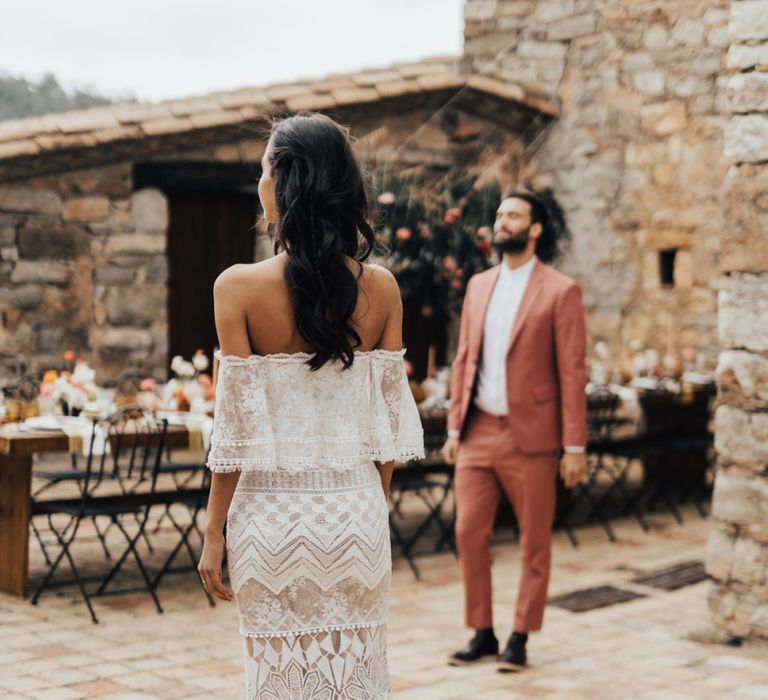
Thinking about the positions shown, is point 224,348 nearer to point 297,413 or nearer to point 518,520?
point 297,413

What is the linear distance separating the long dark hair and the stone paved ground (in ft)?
7.12

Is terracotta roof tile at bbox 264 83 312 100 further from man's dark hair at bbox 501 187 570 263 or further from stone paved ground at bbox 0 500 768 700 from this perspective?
stone paved ground at bbox 0 500 768 700

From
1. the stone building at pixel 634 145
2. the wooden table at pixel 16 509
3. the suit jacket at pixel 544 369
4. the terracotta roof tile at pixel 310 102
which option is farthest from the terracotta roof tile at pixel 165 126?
the suit jacket at pixel 544 369

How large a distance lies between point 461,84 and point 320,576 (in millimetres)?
8686

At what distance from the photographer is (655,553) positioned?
732 cm

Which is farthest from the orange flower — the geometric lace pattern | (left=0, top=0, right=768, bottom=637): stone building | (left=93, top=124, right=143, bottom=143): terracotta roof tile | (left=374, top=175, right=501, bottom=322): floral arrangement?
the geometric lace pattern

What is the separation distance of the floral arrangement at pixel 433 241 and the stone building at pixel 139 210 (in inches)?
24.6

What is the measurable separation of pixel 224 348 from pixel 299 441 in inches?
10.3

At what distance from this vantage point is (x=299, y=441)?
2.71 meters

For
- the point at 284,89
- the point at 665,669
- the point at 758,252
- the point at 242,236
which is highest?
the point at 284,89

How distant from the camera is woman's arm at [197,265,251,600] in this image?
8.70 feet

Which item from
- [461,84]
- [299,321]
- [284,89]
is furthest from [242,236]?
[299,321]

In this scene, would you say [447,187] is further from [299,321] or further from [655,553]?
[299,321]

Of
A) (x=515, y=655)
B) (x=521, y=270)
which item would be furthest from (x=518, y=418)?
(x=515, y=655)
